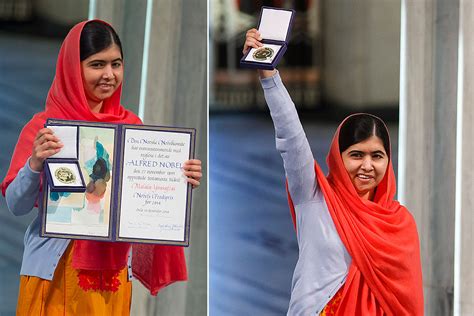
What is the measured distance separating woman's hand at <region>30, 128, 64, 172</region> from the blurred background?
190 cm

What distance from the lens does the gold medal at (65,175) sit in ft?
9.36

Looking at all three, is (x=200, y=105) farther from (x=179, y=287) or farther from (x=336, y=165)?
(x=336, y=165)

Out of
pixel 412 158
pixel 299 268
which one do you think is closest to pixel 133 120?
pixel 299 268

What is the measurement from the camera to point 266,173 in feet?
16.5

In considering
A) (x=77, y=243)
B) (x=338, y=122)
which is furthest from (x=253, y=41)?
(x=338, y=122)

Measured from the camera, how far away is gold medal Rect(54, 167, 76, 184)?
2.85 meters

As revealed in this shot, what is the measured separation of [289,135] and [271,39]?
30cm

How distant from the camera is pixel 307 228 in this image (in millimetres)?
3000

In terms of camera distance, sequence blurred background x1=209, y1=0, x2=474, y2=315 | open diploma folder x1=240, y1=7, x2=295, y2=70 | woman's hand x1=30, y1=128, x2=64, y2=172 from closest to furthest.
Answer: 1. woman's hand x1=30, y1=128, x2=64, y2=172
2. open diploma folder x1=240, y1=7, x2=295, y2=70
3. blurred background x1=209, y1=0, x2=474, y2=315

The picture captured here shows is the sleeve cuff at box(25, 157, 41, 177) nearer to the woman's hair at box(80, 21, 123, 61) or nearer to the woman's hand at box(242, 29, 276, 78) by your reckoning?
the woman's hair at box(80, 21, 123, 61)

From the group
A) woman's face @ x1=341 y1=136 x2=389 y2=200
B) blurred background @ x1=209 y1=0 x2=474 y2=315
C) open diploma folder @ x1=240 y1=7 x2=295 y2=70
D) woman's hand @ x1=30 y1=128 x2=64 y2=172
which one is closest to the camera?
woman's hand @ x1=30 y1=128 x2=64 y2=172

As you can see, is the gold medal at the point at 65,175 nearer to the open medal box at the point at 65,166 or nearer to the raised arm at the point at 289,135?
the open medal box at the point at 65,166

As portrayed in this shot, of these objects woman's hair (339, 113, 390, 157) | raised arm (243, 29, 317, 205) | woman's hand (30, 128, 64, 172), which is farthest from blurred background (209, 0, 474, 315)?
woman's hand (30, 128, 64, 172)
